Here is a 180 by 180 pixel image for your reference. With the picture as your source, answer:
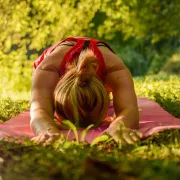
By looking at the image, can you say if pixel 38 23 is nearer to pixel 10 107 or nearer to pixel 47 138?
pixel 10 107

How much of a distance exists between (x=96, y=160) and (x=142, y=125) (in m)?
2.03

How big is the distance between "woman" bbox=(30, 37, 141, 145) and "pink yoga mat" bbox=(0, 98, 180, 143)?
0.12m

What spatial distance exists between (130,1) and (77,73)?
535 cm

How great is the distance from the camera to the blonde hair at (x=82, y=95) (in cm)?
348

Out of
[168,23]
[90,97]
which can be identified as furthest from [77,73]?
[168,23]

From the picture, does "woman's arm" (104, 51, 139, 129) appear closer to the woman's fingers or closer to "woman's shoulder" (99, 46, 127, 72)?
"woman's shoulder" (99, 46, 127, 72)

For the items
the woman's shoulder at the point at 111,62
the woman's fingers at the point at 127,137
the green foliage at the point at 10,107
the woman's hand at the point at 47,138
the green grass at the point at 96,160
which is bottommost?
the green foliage at the point at 10,107

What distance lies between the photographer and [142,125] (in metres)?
3.78

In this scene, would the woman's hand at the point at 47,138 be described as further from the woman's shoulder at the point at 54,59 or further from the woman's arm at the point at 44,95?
the woman's shoulder at the point at 54,59

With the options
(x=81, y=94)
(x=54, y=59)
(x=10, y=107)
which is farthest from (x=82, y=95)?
(x=10, y=107)

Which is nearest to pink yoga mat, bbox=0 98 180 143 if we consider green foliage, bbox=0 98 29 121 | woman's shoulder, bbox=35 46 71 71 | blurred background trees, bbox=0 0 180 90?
green foliage, bbox=0 98 29 121

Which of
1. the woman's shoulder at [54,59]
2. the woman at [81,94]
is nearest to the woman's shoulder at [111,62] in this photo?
the woman at [81,94]

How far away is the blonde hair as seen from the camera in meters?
3.48

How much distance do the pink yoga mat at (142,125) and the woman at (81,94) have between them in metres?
0.12
